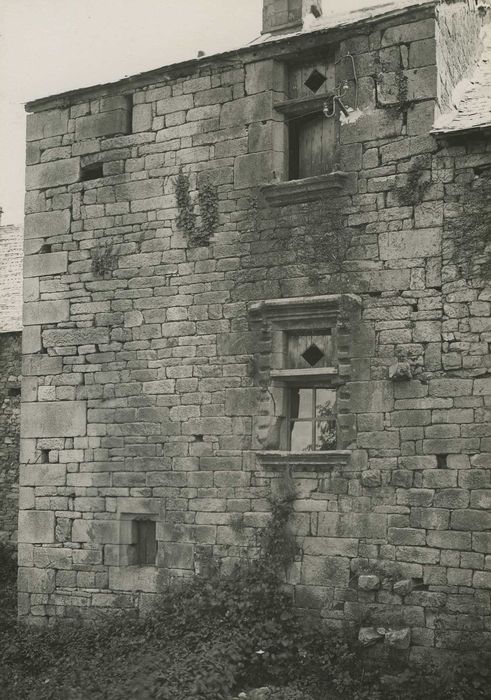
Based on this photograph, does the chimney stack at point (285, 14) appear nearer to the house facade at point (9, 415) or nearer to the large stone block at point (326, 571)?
the large stone block at point (326, 571)

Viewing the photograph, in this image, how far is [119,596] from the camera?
1101 cm

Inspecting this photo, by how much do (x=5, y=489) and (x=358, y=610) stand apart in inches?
341

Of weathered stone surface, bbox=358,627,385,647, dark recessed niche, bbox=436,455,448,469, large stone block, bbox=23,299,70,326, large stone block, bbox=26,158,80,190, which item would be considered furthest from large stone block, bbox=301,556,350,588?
large stone block, bbox=26,158,80,190

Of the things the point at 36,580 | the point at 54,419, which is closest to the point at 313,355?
the point at 54,419

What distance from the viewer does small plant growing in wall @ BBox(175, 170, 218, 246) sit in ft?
35.5

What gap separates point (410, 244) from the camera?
9.69m

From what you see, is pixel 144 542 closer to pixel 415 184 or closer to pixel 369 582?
pixel 369 582

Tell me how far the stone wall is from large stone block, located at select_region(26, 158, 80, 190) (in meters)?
5.07

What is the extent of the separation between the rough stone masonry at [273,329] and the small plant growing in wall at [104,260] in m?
0.03

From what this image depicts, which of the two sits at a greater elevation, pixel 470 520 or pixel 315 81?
pixel 315 81

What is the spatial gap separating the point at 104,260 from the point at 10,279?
761 cm

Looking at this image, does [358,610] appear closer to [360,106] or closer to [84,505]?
[84,505]

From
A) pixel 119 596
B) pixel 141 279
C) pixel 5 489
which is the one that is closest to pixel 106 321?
pixel 141 279

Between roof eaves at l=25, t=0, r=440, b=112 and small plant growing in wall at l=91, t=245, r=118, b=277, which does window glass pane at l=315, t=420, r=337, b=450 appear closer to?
small plant growing in wall at l=91, t=245, r=118, b=277
